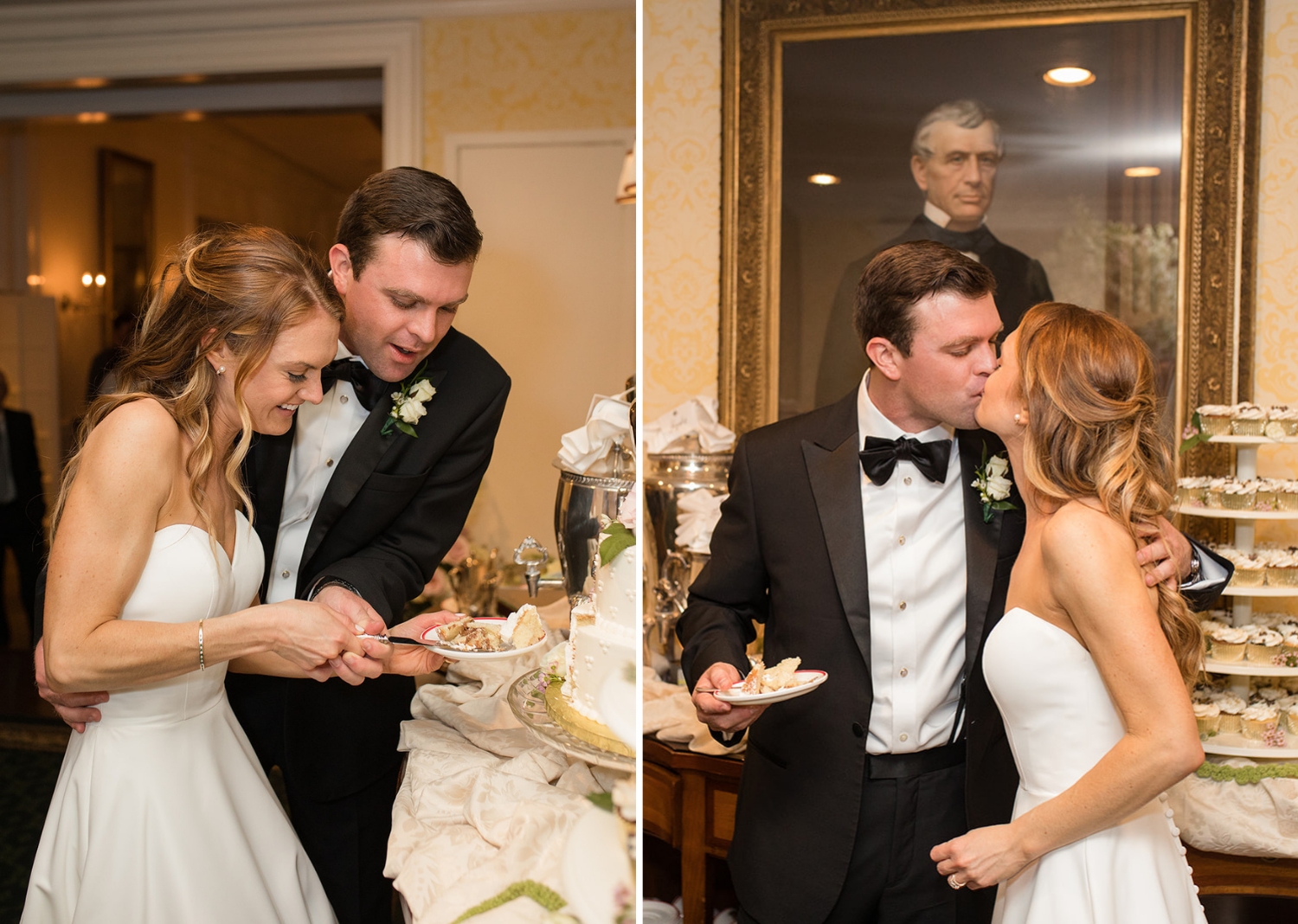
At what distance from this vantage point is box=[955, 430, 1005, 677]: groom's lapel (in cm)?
174

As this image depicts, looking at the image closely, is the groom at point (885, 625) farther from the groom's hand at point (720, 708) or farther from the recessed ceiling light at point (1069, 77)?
the recessed ceiling light at point (1069, 77)

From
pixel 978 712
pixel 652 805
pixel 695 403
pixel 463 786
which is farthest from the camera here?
pixel 695 403

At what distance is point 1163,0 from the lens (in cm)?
288

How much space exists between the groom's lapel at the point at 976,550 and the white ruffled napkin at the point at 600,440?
0.67 m

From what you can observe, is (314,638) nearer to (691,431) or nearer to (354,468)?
(354,468)

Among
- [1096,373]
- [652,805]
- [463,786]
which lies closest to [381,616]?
[463,786]

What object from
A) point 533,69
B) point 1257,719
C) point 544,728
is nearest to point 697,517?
point 544,728

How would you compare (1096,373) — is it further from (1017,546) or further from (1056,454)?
(1017,546)

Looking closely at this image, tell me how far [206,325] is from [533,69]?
2.74m

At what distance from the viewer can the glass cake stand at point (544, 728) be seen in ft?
3.26

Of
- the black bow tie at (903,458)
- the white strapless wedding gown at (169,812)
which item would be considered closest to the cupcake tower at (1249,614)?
the black bow tie at (903,458)

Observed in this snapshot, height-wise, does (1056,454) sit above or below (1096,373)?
below

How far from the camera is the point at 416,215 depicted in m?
1.76

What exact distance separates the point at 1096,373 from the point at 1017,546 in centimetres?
40
